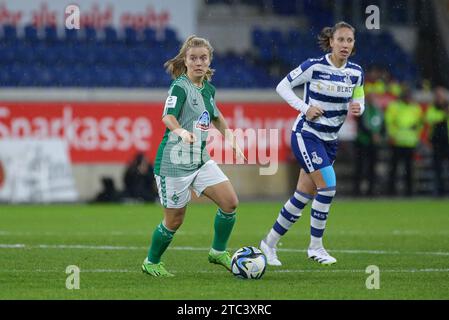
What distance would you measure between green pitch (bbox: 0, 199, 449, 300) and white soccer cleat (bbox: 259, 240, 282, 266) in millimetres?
111

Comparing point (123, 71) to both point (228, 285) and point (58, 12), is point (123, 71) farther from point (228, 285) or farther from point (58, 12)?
point (228, 285)

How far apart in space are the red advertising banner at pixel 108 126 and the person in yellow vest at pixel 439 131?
2873 mm

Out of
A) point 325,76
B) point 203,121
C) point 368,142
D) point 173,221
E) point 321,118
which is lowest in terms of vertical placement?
point 368,142

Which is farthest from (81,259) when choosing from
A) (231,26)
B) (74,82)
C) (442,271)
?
(231,26)

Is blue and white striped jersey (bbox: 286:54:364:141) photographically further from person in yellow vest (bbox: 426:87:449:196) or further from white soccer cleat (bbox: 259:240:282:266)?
person in yellow vest (bbox: 426:87:449:196)

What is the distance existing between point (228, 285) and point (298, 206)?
221 cm

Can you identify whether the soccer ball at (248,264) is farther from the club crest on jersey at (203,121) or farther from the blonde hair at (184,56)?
the blonde hair at (184,56)

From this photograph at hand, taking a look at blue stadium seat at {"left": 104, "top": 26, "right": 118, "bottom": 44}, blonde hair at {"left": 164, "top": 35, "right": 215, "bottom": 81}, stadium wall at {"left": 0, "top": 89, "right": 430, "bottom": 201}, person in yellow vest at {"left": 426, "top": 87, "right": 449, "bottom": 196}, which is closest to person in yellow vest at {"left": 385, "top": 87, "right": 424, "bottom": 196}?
person in yellow vest at {"left": 426, "top": 87, "right": 449, "bottom": 196}

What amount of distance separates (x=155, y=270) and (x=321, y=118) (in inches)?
94.4

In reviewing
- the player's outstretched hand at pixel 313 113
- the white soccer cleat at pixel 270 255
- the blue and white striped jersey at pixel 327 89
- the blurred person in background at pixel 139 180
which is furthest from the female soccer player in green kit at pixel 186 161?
the blurred person in background at pixel 139 180

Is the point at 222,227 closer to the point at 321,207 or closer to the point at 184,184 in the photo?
the point at 184,184

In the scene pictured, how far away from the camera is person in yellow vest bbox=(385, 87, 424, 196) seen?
2280cm

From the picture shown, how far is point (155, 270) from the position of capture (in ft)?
30.7

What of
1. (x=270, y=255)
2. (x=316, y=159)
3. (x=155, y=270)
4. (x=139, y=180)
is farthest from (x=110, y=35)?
(x=155, y=270)
